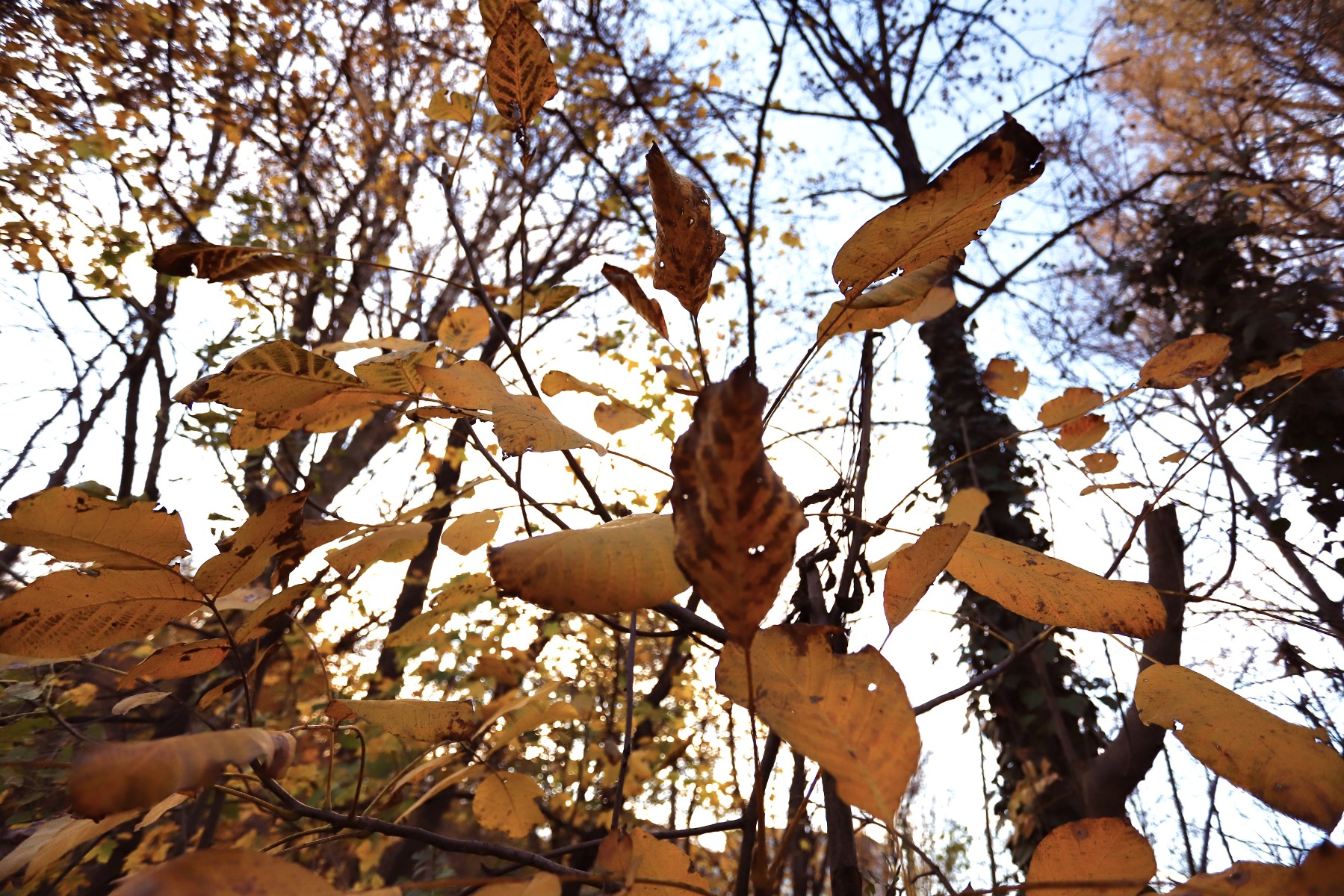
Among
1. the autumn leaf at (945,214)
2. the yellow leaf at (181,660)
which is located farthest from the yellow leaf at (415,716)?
the autumn leaf at (945,214)

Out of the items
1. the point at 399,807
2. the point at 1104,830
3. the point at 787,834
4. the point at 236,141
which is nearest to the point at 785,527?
the point at 787,834

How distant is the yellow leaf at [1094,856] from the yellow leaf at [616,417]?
1.61 ft

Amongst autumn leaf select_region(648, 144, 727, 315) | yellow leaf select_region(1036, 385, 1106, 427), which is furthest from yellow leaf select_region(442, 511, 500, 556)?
yellow leaf select_region(1036, 385, 1106, 427)

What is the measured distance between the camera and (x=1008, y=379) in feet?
2.83

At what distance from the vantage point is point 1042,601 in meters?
0.38

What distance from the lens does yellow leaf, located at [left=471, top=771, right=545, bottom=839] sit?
0.69 metres

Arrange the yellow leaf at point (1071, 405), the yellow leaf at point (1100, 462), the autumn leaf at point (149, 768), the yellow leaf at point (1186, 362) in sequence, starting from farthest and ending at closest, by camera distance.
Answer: the yellow leaf at point (1100, 462) < the yellow leaf at point (1071, 405) < the yellow leaf at point (1186, 362) < the autumn leaf at point (149, 768)

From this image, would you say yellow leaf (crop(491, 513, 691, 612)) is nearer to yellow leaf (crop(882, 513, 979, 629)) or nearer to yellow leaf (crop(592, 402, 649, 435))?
yellow leaf (crop(882, 513, 979, 629))

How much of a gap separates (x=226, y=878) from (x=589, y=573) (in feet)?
0.59

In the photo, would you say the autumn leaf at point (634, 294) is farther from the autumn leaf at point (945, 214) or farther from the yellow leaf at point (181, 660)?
the yellow leaf at point (181, 660)

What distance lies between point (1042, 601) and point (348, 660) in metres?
4.51

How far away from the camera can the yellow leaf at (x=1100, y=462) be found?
0.82 meters

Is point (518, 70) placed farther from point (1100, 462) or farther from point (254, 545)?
point (1100, 462)

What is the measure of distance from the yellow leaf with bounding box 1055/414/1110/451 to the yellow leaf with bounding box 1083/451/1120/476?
8 cm
